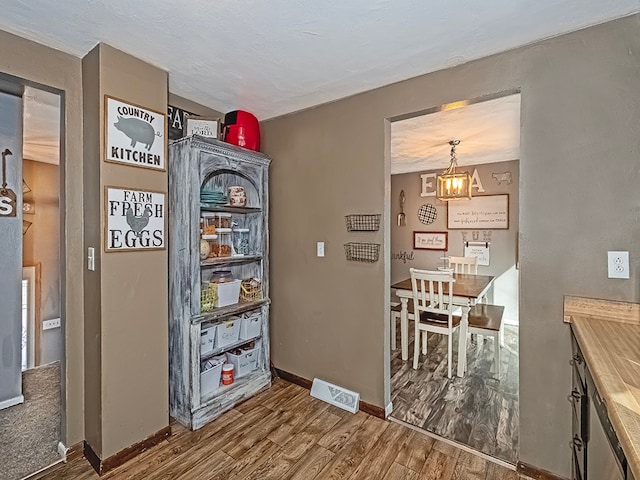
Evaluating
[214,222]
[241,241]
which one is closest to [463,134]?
[241,241]

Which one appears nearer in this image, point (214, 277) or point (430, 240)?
point (214, 277)

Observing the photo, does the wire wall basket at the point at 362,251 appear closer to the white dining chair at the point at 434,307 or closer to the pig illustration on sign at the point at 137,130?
the white dining chair at the point at 434,307

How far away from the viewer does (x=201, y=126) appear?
7.80 feet

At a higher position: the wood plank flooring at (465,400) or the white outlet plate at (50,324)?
the white outlet plate at (50,324)

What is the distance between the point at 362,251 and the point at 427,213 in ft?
10.3

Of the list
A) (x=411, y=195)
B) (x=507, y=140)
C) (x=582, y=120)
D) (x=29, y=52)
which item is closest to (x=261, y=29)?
(x=29, y=52)

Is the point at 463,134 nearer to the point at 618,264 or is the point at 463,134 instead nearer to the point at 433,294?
the point at 433,294

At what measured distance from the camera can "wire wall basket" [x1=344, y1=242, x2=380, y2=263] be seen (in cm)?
227

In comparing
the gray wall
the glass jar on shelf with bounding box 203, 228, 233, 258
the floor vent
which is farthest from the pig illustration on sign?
the floor vent

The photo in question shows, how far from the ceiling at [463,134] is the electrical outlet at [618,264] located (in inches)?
43.9

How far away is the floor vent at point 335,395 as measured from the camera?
7.72 feet

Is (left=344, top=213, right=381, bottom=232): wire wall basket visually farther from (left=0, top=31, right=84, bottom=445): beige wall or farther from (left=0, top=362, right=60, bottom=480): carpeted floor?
(left=0, top=362, right=60, bottom=480): carpeted floor

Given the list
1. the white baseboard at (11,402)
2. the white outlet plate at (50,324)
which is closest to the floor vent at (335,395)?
the white baseboard at (11,402)

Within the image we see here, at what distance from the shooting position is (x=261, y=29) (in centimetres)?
160
